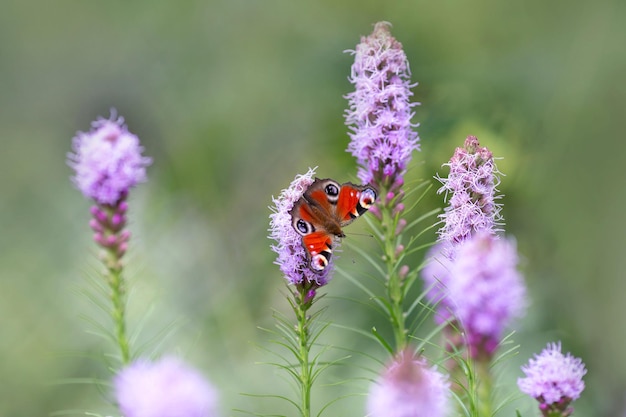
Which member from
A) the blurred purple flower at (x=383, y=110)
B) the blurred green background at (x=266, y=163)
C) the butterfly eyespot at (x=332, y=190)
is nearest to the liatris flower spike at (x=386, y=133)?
the blurred purple flower at (x=383, y=110)

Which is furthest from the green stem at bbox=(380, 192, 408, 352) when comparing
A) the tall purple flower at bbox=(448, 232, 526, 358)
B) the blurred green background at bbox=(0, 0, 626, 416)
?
the blurred green background at bbox=(0, 0, 626, 416)

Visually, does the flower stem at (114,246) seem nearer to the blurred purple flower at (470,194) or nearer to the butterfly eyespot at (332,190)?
the butterfly eyespot at (332,190)

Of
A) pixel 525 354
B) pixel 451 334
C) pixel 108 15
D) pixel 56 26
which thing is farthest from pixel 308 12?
pixel 451 334

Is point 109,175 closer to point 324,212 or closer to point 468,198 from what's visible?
point 324,212

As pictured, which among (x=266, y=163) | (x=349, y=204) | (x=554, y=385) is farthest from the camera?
(x=266, y=163)

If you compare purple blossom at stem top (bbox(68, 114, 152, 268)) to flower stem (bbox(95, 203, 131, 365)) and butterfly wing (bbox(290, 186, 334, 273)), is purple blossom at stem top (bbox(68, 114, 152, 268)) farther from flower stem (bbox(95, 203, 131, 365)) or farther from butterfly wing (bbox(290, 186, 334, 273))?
butterfly wing (bbox(290, 186, 334, 273))

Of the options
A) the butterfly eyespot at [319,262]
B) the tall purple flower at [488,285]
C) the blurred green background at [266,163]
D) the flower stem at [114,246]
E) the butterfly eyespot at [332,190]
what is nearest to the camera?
the tall purple flower at [488,285]

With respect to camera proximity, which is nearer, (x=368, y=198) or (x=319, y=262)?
(x=319, y=262)

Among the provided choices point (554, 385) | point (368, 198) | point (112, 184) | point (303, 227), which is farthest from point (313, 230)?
point (554, 385)
